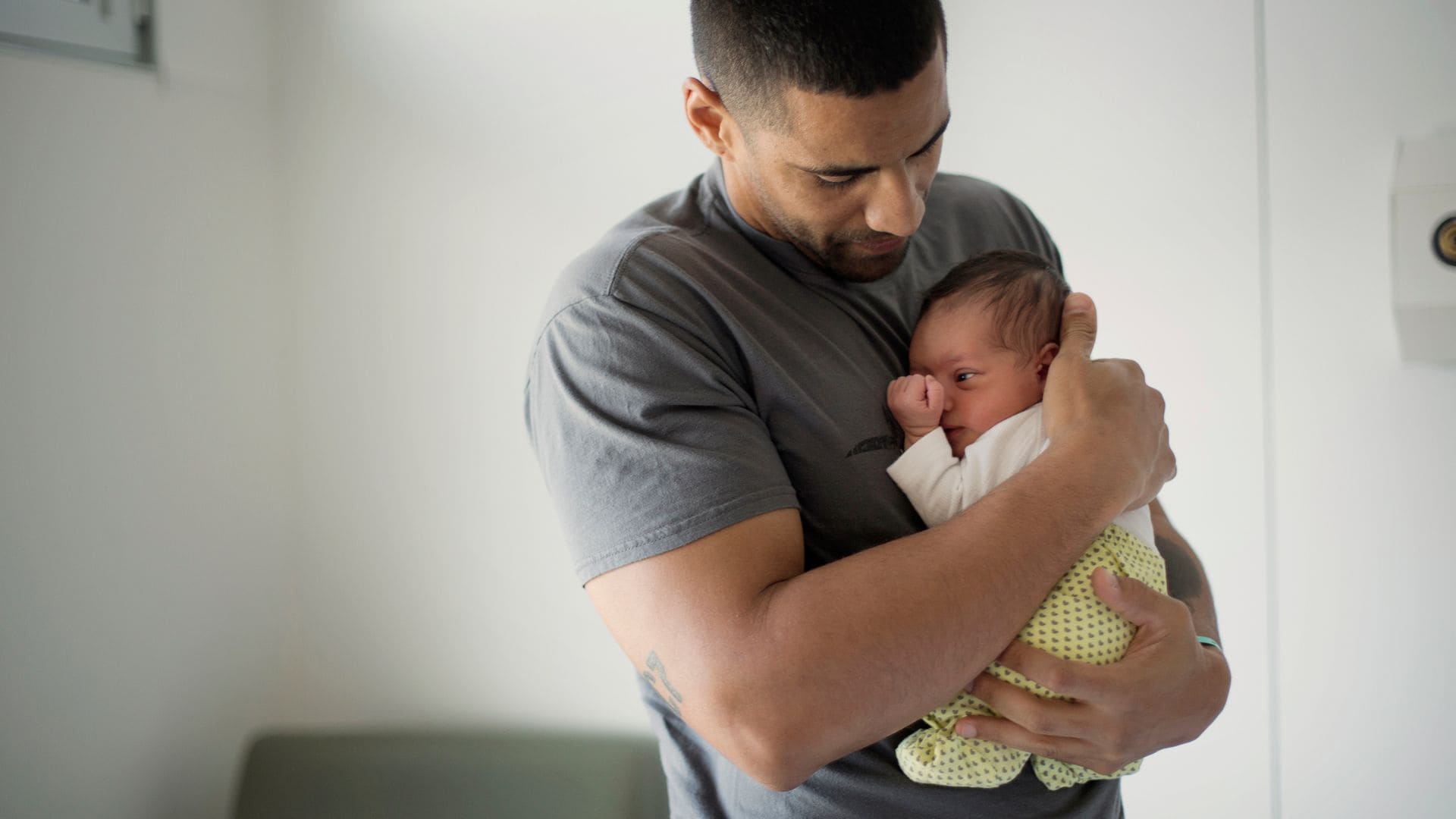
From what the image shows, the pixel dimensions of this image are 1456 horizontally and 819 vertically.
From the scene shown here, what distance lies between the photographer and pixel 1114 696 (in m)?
0.99

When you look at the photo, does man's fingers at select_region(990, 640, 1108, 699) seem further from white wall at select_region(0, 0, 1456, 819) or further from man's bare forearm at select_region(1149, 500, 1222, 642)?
white wall at select_region(0, 0, 1456, 819)

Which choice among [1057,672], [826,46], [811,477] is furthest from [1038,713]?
[826,46]

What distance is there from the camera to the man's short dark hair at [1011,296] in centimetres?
123

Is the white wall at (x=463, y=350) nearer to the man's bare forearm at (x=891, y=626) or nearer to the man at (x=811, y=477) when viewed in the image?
the man at (x=811, y=477)

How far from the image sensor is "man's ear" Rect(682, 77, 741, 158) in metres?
1.20

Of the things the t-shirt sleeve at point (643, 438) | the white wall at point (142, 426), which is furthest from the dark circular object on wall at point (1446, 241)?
the white wall at point (142, 426)

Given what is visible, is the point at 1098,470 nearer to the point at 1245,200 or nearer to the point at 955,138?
the point at 1245,200

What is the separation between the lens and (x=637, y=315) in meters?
0.99

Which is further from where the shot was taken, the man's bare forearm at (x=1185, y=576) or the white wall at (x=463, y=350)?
the white wall at (x=463, y=350)

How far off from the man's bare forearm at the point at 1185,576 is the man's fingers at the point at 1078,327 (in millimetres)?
260

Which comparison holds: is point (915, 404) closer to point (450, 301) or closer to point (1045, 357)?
point (1045, 357)

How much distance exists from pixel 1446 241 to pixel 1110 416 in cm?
117

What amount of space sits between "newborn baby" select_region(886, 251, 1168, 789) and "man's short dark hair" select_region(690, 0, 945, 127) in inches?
11.6

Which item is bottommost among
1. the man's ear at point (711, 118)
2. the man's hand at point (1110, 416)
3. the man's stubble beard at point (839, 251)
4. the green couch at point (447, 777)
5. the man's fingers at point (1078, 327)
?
the green couch at point (447, 777)
